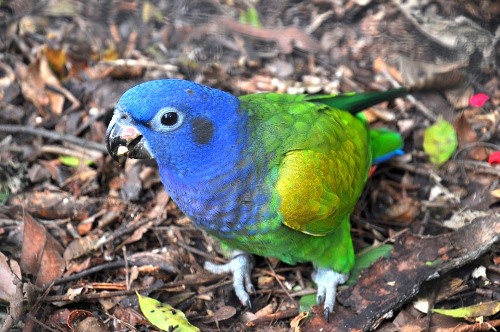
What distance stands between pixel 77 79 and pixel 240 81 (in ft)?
4.02

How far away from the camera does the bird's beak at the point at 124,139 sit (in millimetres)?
2664

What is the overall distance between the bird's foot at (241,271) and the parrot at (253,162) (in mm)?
143

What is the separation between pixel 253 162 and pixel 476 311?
1.33 meters

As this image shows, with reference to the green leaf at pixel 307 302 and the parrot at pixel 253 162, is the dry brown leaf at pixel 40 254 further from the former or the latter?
the green leaf at pixel 307 302

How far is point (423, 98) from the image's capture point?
416cm

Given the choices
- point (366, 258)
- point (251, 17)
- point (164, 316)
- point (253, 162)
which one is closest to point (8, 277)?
point (164, 316)

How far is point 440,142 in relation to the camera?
3832 millimetres

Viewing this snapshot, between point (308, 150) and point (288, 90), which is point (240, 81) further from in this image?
point (308, 150)

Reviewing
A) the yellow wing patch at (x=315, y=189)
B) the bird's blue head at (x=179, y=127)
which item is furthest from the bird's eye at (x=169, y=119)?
the yellow wing patch at (x=315, y=189)

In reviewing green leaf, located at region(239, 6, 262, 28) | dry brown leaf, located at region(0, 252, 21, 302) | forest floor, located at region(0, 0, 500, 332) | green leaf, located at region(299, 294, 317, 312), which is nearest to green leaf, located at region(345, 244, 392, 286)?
forest floor, located at region(0, 0, 500, 332)

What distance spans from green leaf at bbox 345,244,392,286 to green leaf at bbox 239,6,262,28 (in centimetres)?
212

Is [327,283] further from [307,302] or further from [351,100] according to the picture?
[351,100]

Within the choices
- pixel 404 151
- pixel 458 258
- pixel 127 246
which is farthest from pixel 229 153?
pixel 404 151

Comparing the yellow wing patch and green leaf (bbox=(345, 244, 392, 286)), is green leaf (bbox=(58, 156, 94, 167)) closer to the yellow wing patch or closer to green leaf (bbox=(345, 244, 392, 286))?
the yellow wing patch
